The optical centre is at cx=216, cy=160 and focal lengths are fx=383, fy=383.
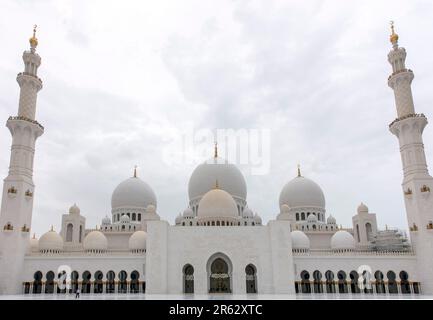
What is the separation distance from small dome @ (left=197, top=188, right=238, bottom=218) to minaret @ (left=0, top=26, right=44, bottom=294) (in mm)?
14208

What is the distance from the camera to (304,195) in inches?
1710

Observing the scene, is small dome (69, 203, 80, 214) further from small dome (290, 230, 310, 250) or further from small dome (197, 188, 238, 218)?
small dome (290, 230, 310, 250)

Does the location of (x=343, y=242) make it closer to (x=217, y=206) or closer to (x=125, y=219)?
(x=217, y=206)

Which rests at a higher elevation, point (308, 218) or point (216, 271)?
point (308, 218)

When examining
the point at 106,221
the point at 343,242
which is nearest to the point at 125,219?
the point at 106,221

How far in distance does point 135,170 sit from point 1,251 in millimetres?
20225

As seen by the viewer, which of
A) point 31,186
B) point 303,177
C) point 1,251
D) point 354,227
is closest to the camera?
point 1,251

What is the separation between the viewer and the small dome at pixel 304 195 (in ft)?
142

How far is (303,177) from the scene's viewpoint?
4562cm

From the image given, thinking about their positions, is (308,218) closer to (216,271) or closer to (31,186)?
(216,271)

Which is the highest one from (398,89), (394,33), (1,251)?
(394,33)

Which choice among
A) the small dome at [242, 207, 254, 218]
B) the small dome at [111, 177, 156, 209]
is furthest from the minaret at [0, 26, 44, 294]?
the small dome at [242, 207, 254, 218]

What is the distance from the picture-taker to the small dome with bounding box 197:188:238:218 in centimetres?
3256
